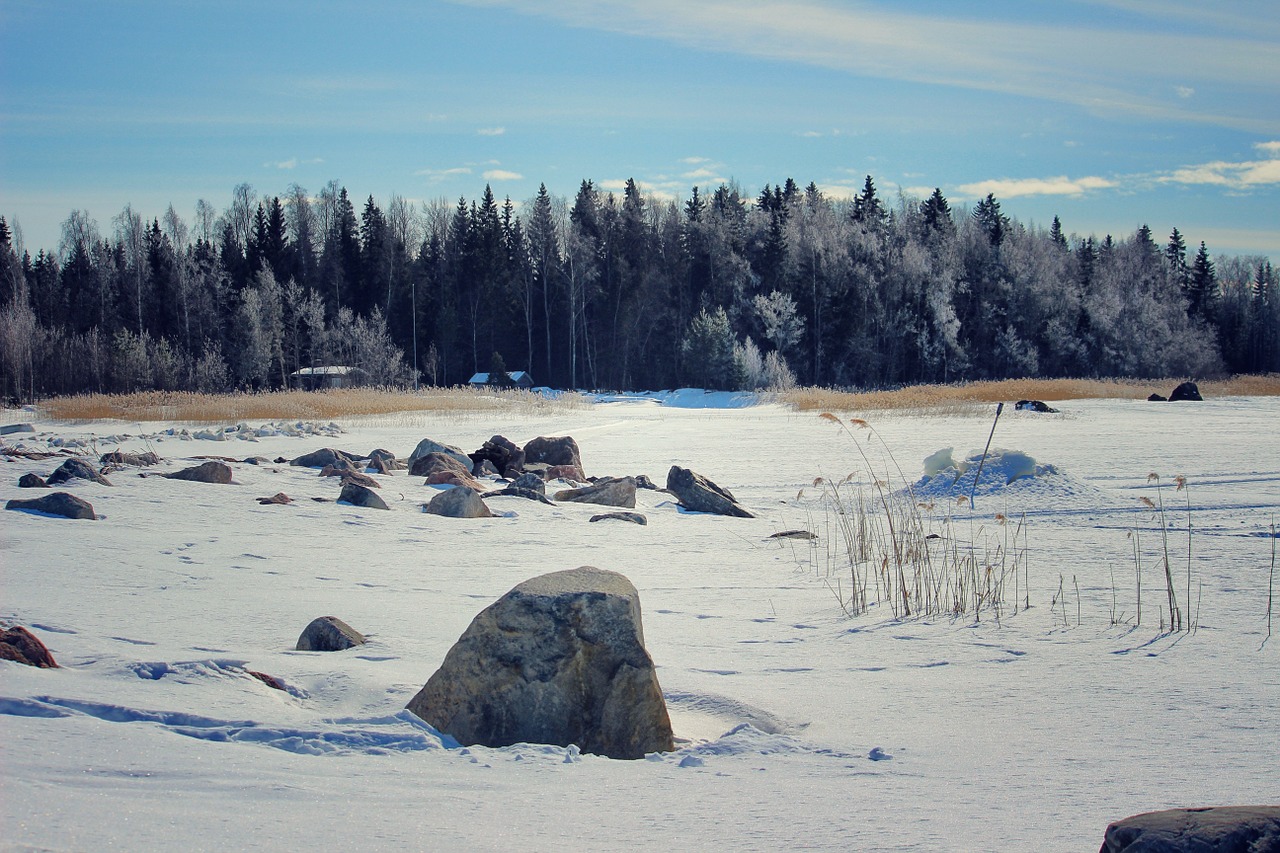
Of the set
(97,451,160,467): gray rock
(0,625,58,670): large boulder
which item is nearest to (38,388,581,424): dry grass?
(97,451,160,467): gray rock

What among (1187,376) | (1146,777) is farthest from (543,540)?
(1187,376)

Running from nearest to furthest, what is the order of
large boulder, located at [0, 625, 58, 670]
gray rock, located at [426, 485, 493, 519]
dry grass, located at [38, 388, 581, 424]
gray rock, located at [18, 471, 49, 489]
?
large boulder, located at [0, 625, 58, 670] → gray rock, located at [18, 471, 49, 489] → gray rock, located at [426, 485, 493, 519] → dry grass, located at [38, 388, 581, 424]

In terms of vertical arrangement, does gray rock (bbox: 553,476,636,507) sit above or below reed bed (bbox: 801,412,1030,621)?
above

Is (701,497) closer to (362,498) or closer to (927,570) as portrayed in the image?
(362,498)

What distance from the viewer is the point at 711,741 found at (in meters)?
Result: 3.45

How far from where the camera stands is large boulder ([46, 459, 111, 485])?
8.48 meters

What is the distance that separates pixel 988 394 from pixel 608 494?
81.7 ft

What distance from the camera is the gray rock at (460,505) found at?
28.8 feet

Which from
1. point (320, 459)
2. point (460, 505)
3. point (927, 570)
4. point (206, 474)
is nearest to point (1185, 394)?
point (320, 459)

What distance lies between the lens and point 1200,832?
2027 millimetres

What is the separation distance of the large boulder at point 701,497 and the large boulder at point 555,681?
638 centimetres

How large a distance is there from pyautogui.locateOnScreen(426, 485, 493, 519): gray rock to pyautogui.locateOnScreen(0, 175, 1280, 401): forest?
126ft

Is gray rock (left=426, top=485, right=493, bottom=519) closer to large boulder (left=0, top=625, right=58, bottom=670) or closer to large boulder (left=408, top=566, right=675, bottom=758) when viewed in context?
large boulder (left=0, top=625, right=58, bottom=670)

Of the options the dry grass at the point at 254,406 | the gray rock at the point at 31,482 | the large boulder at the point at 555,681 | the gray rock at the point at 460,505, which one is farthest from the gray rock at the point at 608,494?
the dry grass at the point at 254,406
